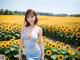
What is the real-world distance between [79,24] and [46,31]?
1.45ft

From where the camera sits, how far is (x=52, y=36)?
3283 millimetres

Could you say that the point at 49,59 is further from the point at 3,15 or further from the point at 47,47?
the point at 3,15

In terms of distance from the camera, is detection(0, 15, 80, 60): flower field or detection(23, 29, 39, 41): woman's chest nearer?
detection(23, 29, 39, 41): woman's chest

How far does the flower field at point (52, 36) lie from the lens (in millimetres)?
3186

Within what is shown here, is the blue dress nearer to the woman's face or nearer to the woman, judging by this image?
the woman

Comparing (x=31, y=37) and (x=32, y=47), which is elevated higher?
(x=31, y=37)

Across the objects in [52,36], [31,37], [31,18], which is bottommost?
[52,36]

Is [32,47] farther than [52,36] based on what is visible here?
No

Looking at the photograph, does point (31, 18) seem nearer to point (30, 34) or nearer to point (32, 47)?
point (30, 34)

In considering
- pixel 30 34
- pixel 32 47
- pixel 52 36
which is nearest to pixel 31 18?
pixel 30 34

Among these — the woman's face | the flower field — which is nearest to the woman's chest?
the woman's face

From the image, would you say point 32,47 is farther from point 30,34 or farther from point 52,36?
point 52,36

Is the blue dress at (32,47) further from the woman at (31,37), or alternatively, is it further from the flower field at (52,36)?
the flower field at (52,36)

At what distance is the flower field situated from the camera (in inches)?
125
